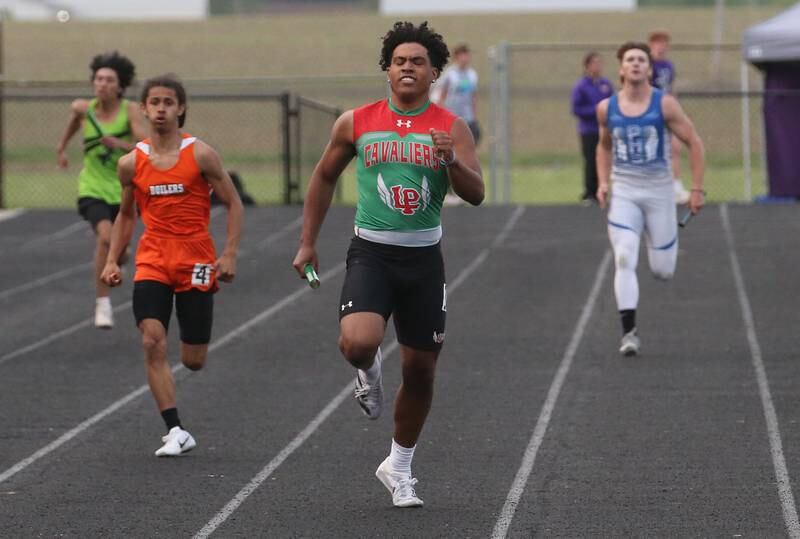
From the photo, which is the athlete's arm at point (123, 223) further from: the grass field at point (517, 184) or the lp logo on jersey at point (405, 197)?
the grass field at point (517, 184)

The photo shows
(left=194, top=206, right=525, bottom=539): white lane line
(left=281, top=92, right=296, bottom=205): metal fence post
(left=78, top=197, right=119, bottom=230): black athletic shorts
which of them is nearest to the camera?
(left=194, top=206, right=525, bottom=539): white lane line

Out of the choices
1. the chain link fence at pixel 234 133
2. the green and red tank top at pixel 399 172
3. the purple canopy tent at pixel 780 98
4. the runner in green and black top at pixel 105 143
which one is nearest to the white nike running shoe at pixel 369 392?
the green and red tank top at pixel 399 172

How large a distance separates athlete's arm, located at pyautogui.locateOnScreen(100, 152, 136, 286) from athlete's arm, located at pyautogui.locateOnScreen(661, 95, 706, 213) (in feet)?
13.2

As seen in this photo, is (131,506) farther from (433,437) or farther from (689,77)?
(689,77)

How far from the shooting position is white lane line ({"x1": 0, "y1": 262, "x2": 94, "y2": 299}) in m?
15.2

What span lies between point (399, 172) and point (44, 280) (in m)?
9.81

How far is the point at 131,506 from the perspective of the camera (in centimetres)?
721

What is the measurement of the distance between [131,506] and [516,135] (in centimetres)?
3276

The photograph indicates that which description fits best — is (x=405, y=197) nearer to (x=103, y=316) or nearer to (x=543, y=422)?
(x=543, y=422)

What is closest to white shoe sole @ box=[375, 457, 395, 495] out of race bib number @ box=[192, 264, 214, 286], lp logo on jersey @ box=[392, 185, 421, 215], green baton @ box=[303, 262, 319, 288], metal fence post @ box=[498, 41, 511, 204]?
green baton @ box=[303, 262, 319, 288]

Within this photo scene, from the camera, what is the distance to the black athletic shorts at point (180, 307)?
838 cm

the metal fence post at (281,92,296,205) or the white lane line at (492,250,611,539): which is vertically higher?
the metal fence post at (281,92,296,205)

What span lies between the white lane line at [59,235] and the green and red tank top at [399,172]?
12.5 metres

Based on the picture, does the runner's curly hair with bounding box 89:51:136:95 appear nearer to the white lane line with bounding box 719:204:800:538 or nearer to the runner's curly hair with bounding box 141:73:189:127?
the runner's curly hair with bounding box 141:73:189:127
